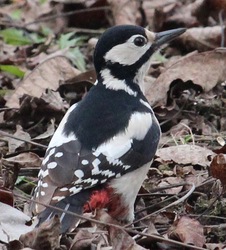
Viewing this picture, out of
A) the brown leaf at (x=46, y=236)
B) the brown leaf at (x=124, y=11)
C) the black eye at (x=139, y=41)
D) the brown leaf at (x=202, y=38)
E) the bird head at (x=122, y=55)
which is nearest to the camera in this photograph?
the brown leaf at (x=46, y=236)

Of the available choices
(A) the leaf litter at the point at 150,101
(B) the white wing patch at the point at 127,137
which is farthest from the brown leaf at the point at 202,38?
(B) the white wing patch at the point at 127,137

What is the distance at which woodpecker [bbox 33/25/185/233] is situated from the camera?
4.93 metres

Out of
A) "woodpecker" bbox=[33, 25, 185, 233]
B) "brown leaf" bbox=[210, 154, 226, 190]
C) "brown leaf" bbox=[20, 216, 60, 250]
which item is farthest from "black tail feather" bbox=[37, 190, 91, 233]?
"brown leaf" bbox=[210, 154, 226, 190]

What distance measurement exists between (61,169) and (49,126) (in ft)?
5.80

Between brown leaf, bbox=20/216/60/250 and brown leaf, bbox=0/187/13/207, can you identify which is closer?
brown leaf, bbox=20/216/60/250

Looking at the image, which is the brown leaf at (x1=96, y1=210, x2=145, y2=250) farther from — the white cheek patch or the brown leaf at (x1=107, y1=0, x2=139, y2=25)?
the brown leaf at (x1=107, y1=0, x2=139, y2=25)

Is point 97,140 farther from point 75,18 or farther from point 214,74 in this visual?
point 75,18

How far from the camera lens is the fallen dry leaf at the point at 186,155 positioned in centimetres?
611

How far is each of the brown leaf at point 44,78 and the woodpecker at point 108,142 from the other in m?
1.38

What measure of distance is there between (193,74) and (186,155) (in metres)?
1.07

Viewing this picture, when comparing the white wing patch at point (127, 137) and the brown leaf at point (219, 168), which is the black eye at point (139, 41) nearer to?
the white wing patch at point (127, 137)

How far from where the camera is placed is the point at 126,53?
5844mm

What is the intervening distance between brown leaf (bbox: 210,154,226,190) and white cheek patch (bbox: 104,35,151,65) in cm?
93

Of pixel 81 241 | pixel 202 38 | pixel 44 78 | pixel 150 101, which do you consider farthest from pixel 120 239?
pixel 202 38
